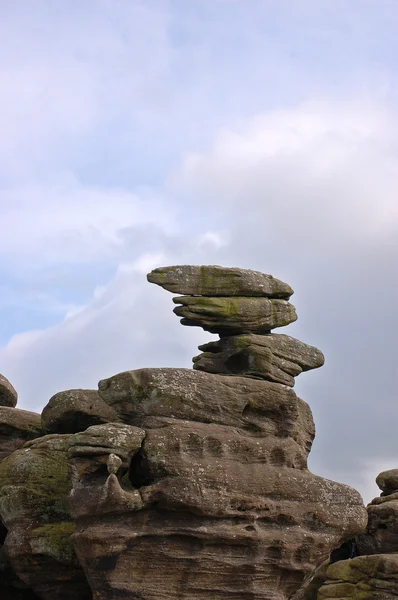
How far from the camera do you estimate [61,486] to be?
32.8 metres

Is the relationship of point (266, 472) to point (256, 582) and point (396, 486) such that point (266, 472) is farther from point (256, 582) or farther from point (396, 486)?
point (396, 486)

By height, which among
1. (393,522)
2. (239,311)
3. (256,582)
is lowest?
(256,582)

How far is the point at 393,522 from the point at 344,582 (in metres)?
3.69

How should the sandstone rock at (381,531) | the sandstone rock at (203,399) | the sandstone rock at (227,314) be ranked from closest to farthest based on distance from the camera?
the sandstone rock at (203,399) < the sandstone rock at (227,314) < the sandstone rock at (381,531)

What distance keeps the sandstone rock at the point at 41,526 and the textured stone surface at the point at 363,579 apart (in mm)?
10830

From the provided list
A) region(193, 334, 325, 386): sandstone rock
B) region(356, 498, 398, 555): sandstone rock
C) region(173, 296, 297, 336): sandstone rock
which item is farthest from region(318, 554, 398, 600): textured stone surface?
region(173, 296, 297, 336): sandstone rock

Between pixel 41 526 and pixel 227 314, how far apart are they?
32.5 ft

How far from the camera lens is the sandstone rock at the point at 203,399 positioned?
102 feet

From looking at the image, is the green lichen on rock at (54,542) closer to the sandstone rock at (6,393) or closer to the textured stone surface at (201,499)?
the textured stone surface at (201,499)

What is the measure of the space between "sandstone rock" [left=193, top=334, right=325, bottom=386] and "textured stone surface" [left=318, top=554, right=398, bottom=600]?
8150 mm

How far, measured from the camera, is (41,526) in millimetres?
32281

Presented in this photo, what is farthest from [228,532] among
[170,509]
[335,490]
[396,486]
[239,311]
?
[396,486]

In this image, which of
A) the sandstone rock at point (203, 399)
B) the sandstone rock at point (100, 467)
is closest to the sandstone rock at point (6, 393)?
the sandstone rock at point (203, 399)

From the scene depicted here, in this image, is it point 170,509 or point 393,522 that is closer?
point 170,509
